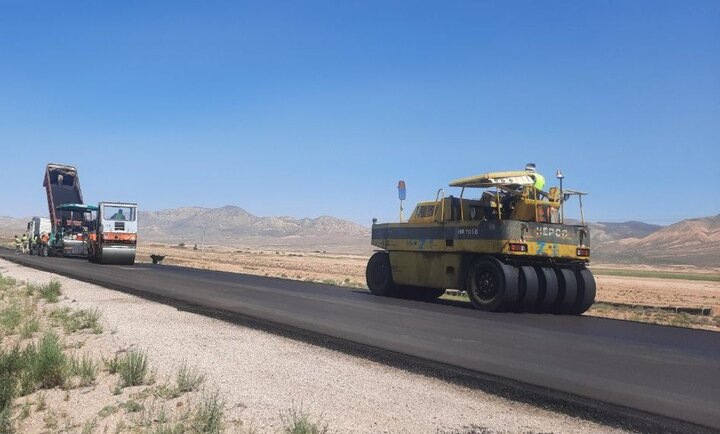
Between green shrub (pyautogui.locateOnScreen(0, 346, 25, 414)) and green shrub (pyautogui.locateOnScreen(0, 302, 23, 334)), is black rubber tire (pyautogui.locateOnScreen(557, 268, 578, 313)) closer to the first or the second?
green shrub (pyautogui.locateOnScreen(0, 346, 25, 414))

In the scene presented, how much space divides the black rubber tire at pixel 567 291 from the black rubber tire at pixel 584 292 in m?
0.11

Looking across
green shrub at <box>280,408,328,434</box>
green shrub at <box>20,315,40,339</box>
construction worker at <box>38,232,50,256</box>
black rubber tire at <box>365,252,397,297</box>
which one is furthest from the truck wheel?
construction worker at <box>38,232,50,256</box>

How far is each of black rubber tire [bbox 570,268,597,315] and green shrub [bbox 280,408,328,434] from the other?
10.5 m

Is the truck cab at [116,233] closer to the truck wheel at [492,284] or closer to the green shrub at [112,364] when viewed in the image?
the truck wheel at [492,284]

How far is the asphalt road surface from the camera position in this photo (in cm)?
661

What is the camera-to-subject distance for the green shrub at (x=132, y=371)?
682cm

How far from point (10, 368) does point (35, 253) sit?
40171 mm

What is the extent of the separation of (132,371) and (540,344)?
6016 mm

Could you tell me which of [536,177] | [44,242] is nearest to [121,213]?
[44,242]

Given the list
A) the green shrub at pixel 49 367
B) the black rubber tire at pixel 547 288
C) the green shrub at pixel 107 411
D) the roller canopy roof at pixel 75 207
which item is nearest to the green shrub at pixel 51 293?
the green shrub at pixel 49 367

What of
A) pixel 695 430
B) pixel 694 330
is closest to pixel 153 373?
pixel 695 430

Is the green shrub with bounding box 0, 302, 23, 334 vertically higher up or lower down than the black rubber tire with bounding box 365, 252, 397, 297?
lower down

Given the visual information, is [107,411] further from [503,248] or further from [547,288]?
[547,288]

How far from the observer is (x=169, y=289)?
1780 centimetres
